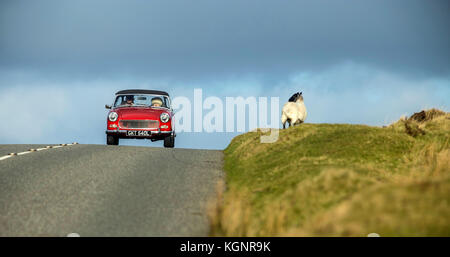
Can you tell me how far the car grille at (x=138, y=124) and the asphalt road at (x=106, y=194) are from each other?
252 cm

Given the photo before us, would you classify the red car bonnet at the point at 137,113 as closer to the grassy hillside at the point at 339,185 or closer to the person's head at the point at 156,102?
the person's head at the point at 156,102

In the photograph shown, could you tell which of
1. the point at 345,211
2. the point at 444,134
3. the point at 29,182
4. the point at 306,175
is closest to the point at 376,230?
the point at 345,211

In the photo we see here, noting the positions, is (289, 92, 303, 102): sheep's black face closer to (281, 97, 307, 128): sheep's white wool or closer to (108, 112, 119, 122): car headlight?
(281, 97, 307, 128): sheep's white wool

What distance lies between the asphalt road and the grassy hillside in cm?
65

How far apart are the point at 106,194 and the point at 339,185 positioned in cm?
432

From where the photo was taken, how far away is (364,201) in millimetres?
6781

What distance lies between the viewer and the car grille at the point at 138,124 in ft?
54.9

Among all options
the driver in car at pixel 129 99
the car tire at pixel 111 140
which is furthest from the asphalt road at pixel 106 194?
the driver in car at pixel 129 99

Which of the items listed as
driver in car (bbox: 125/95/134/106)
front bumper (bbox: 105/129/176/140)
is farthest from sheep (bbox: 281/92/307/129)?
driver in car (bbox: 125/95/134/106)

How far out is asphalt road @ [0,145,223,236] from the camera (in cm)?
752
